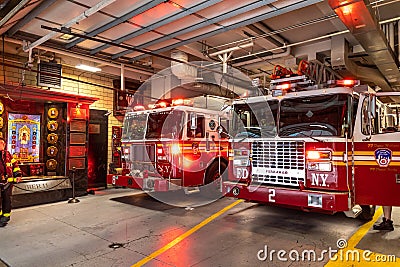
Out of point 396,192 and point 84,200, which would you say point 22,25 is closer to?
point 84,200

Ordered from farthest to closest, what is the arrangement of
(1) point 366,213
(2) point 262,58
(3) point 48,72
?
(2) point 262,58 < (3) point 48,72 < (1) point 366,213

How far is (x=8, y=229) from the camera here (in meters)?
5.61

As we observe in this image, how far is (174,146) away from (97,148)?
411cm

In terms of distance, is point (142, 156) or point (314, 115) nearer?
point (314, 115)

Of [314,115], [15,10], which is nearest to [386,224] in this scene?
[314,115]

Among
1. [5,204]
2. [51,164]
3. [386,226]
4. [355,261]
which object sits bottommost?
[355,261]

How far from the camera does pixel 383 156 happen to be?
457 cm

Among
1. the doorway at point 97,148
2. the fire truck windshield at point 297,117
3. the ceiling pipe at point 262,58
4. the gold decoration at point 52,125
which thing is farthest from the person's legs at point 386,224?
the gold decoration at point 52,125

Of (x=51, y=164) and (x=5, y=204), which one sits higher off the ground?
(x=51, y=164)

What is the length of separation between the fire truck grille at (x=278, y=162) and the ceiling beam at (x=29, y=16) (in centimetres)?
483

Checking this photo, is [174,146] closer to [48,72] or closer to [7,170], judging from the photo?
[7,170]

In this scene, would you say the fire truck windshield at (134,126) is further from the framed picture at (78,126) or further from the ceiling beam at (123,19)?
the ceiling beam at (123,19)

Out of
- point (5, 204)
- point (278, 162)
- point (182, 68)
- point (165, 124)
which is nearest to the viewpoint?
point (278, 162)

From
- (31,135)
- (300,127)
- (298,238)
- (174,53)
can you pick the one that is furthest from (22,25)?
(298,238)
